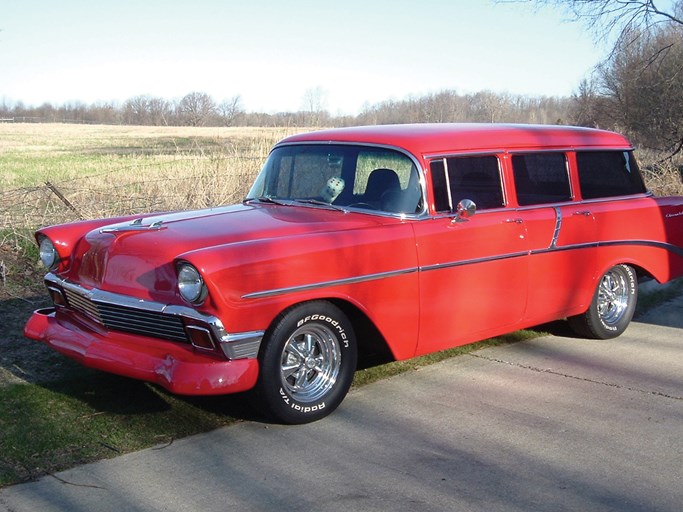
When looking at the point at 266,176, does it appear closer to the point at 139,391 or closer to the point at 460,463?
the point at 139,391

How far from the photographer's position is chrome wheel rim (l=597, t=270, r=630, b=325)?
6.63 metres

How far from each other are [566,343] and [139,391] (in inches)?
137

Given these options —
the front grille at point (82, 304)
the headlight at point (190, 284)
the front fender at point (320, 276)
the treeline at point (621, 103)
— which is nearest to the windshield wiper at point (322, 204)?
the front fender at point (320, 276)

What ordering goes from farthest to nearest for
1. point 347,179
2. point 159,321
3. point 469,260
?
1. point 347,179
2. point 469,260
3. point 159,321

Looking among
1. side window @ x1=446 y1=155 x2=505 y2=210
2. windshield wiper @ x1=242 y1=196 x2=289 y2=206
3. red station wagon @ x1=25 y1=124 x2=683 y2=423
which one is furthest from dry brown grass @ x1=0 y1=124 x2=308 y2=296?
side window @ x1=446 y1=155 x2=505 y2=210

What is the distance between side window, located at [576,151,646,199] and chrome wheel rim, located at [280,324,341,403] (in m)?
2.75

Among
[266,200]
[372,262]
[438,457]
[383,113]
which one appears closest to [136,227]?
[266,200]

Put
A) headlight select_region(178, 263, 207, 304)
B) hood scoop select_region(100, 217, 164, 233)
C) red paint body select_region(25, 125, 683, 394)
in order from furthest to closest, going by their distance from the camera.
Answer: hood scoop select_region(100, 217, 164, 233), red paint body select_region(25, 125, 683, 394), headlight select_region(178, 263, 207, 304)

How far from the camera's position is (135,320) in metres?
4.46

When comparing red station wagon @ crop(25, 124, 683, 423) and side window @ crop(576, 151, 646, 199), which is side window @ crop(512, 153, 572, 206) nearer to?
red station wagon @ crop(25, 124, 683, 423)

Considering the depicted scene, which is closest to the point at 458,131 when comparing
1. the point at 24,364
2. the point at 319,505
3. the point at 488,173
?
the point at 488,173

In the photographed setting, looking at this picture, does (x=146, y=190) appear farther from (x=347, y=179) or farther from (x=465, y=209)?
(x=465, y=209)

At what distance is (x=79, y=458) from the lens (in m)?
4.06

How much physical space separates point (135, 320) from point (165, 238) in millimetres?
520
